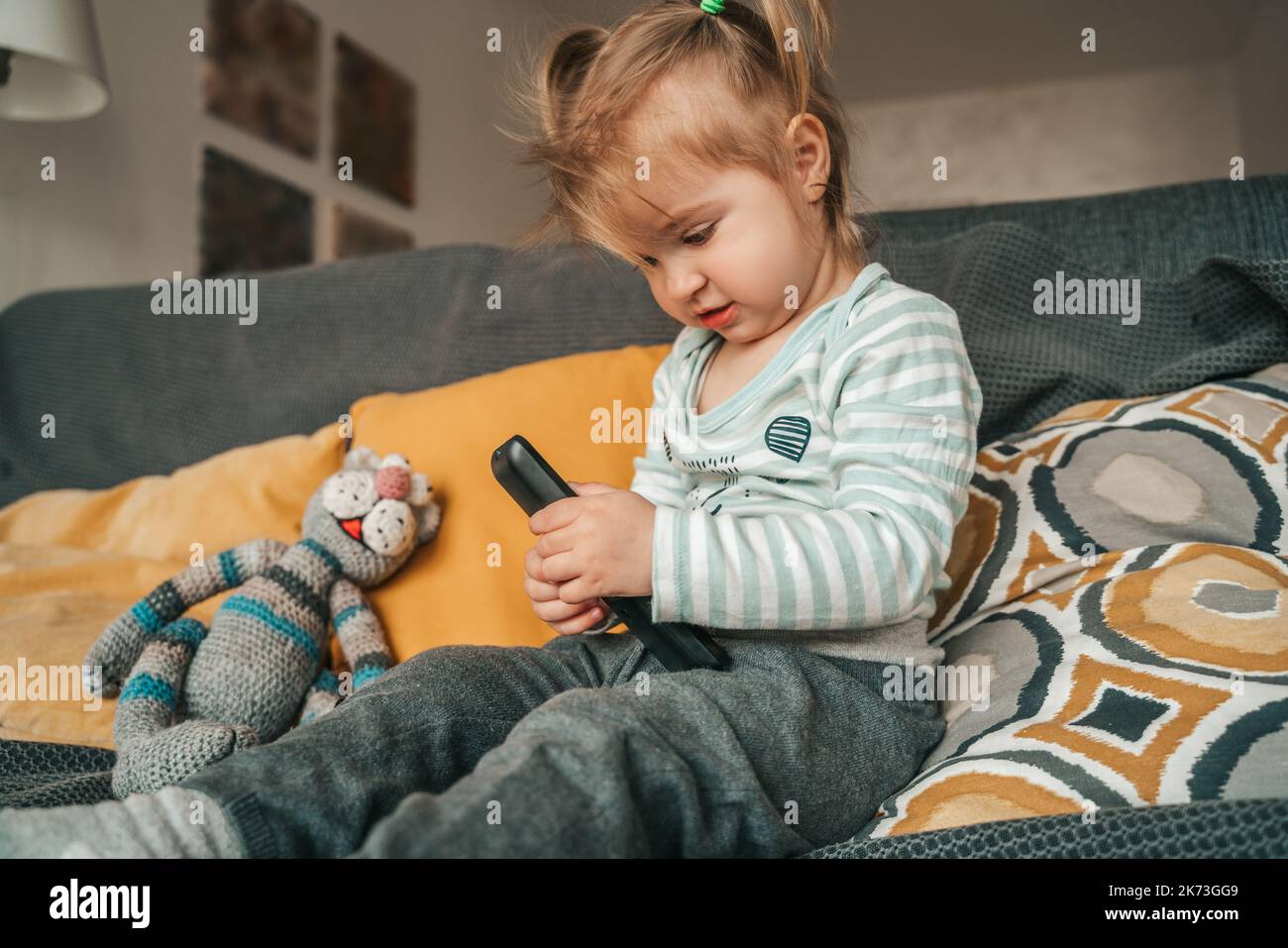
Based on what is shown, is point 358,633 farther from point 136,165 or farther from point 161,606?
point 136,165

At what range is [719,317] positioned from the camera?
2.81 feet

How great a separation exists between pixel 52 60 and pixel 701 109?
1469mm

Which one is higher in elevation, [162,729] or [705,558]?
[705,558]

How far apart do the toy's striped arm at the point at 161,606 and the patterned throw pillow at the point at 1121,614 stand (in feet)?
2.34

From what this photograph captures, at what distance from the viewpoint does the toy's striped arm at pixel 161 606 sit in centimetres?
96

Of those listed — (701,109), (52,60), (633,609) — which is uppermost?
(52,60)

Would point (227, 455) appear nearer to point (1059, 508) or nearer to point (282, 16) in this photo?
point (1059, 508)

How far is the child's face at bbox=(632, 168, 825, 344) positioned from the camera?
31.6 inches

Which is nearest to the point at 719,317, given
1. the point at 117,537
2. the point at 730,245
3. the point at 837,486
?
the point at 730,245

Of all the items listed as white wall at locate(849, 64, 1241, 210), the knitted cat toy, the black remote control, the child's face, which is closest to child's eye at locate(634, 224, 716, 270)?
the child's face

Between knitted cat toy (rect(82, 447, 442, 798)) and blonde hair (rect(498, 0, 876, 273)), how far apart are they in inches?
14.9

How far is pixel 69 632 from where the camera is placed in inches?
41.5
